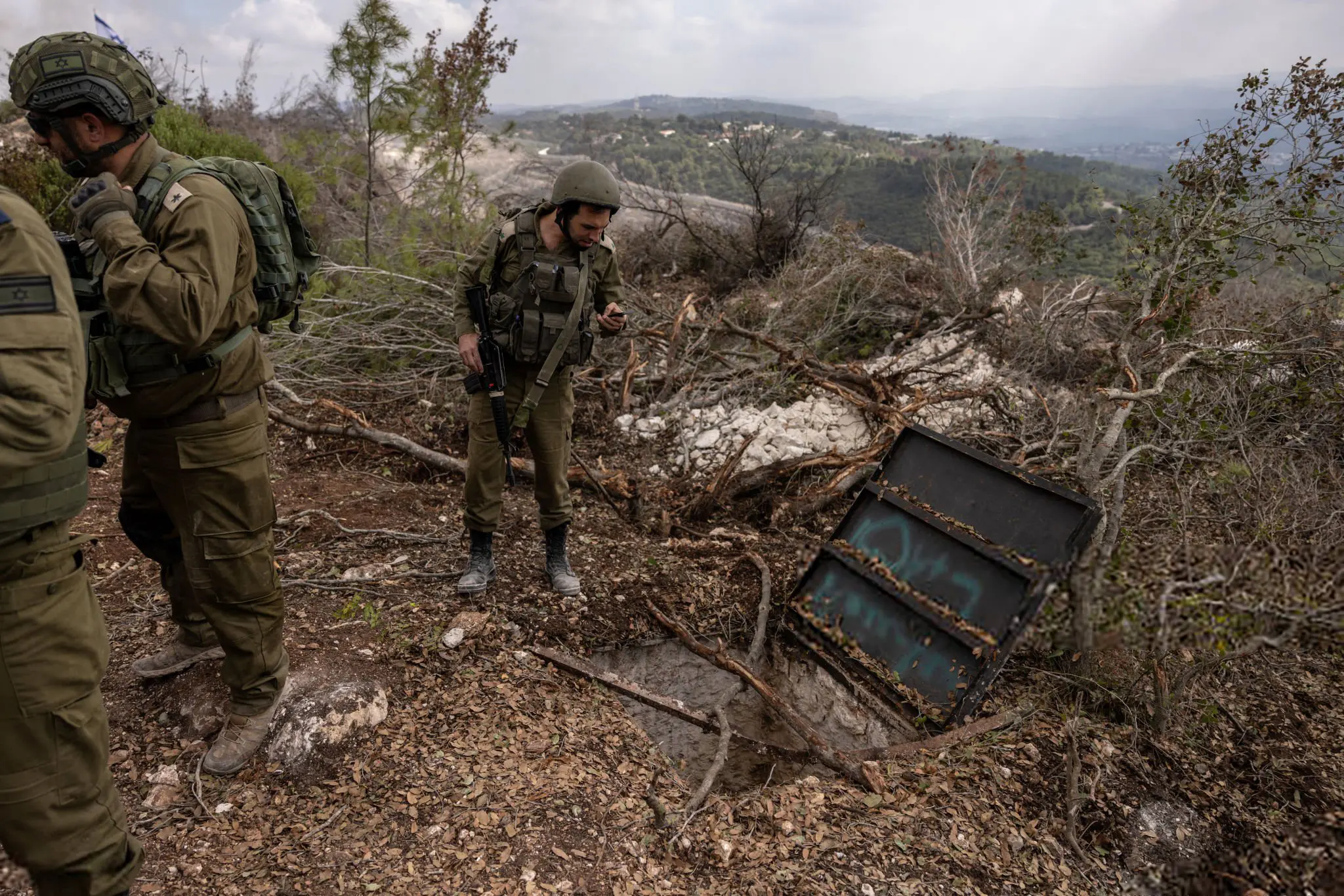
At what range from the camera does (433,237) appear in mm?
6254

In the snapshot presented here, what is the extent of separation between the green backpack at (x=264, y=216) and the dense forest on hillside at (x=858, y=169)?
25.5 ft

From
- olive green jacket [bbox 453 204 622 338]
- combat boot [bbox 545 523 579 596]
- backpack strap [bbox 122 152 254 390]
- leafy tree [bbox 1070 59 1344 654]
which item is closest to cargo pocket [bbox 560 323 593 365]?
olive green jacket [bbox 453 204 622 338]

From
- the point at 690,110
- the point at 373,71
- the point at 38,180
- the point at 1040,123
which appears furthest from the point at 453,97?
the point at 1040,123

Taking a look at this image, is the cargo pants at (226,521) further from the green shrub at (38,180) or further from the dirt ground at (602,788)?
the green shrub at (38,180)

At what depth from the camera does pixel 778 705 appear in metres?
2.73

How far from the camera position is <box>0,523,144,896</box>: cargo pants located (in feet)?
4.57

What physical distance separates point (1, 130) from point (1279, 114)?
10889mm

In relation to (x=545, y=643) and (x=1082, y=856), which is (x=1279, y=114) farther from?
(x=545, y=643)

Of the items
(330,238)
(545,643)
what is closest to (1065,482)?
(545,643)

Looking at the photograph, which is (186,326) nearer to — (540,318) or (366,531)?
(540,318)

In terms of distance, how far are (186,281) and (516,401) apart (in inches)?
56.3

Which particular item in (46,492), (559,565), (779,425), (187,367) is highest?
(187,367)

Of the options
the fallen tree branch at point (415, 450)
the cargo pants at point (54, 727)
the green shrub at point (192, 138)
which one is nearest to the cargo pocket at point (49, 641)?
the cargo pants at point (54, 727)

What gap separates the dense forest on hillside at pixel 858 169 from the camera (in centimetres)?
1283
